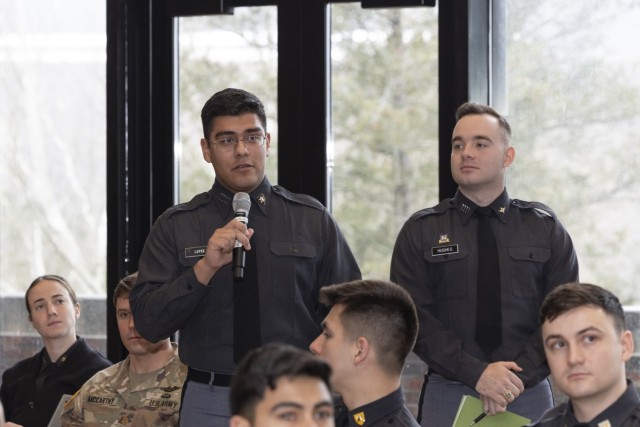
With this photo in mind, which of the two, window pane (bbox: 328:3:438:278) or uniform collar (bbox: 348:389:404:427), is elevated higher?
window pane (bbox: 328:3:438:278)

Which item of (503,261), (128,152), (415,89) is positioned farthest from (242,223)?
(128,152)

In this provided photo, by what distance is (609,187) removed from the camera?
14.8 ft

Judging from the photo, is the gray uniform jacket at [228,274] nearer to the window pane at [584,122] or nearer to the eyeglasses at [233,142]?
the eyeglasses at [233,142]

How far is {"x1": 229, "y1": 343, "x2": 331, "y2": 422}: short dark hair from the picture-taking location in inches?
90.7

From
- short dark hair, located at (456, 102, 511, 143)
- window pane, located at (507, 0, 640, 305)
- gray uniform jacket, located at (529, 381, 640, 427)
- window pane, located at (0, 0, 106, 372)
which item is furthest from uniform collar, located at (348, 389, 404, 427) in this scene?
window pane, located at (0, 0, 106, 372)

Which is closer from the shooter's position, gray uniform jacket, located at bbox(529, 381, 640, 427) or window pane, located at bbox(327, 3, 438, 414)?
gray uniform jacket, located at bbox(529, 381, 640, 427)

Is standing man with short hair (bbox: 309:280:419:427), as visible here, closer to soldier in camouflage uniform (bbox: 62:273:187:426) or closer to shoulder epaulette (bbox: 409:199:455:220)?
shoulder epaulette (bbox: 409:199:455:220)

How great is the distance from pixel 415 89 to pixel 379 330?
1.98m

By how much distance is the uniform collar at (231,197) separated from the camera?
3.65 meters

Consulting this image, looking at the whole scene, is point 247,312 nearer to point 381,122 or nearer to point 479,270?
point 479,270

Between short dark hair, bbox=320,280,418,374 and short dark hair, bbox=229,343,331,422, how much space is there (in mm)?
670

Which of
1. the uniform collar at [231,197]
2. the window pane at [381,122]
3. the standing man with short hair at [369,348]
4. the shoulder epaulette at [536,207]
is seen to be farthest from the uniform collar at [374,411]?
the window pane at [381,122]

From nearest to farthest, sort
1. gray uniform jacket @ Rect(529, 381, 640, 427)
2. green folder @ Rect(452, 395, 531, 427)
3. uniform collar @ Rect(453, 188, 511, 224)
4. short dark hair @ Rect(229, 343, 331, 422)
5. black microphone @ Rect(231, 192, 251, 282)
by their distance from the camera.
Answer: short dark hair @ Rect(229, 343, 331, 422)
gray uniform jacket @ Rect(529, 381, 640, 427)
black microphone @ Rect(231, 192, 251, 282)
green folder @ Rect(452, 395, 531, 427)
uniform collar @ Rect(453, 188, 511, 224)

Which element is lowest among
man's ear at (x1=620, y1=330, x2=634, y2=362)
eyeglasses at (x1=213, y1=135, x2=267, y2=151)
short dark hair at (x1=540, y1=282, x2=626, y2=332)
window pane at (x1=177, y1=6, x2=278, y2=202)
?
man's ear at (x1=620, y1=330, x2=634, y2=362)
